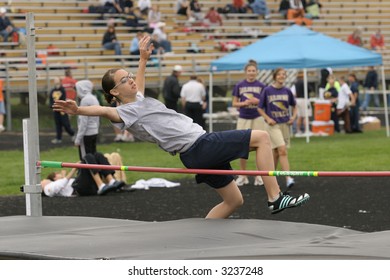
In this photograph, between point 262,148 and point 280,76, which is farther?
point 280,76

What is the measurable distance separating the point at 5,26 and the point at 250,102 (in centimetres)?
1606

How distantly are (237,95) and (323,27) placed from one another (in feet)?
77.8


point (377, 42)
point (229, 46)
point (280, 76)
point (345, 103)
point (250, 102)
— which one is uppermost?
point (280, 76)

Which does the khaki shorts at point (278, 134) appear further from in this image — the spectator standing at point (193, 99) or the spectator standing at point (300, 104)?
the spectator standing at point (300, 104)

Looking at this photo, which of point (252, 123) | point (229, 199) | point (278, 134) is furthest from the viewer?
point (252, 123)

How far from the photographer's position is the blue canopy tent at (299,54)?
24.7 m

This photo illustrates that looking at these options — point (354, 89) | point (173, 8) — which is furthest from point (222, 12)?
point (354, 89)

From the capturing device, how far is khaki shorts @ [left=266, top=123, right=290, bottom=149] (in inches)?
627

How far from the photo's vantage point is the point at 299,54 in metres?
24.8

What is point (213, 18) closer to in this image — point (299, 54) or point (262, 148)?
point (299, 54)

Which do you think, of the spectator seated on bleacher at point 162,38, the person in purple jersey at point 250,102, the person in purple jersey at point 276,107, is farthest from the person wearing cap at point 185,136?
the spectator seated on bleacher at point 162,38

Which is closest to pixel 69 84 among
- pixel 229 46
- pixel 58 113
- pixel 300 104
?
pixel 58 113

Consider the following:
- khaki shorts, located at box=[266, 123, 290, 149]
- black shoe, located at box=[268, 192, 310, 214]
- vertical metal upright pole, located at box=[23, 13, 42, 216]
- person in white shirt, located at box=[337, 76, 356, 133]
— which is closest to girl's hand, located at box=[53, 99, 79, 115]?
A: vertical metal upright pole, located at box=[23, 13, 42, 216]

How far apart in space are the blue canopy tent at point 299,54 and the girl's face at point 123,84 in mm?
15422
